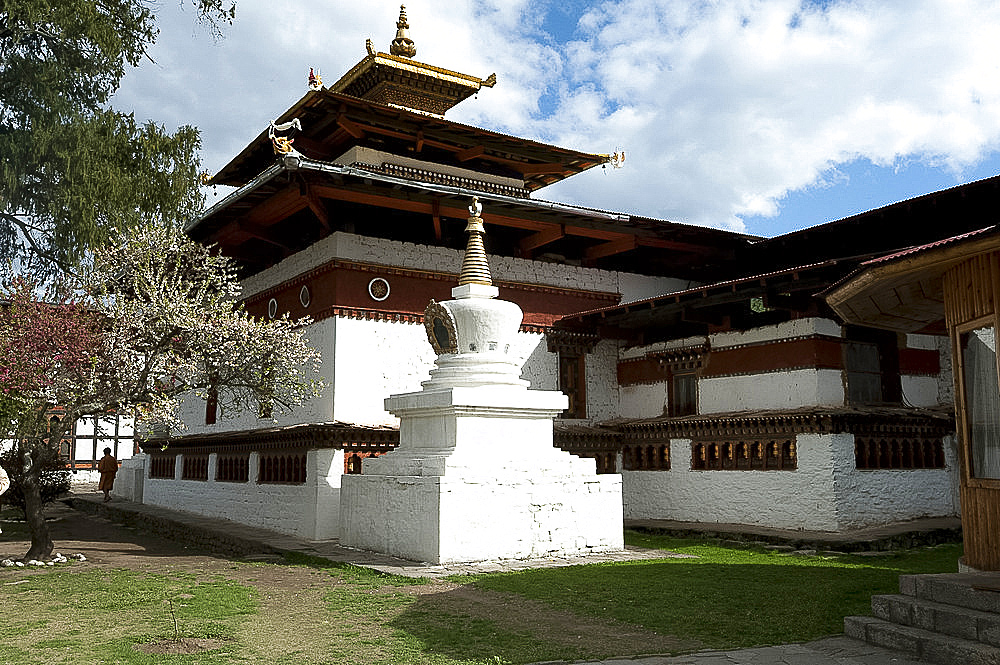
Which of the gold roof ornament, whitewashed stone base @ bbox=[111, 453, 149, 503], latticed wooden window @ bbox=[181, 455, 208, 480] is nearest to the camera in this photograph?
latticed wooden window @ bbox=[181, 455, 208, 480]

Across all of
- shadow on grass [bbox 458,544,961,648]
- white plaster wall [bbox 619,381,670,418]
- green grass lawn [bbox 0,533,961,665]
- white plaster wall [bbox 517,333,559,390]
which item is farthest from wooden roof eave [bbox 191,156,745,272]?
shadow on grass [bbox 458,544,961,648]

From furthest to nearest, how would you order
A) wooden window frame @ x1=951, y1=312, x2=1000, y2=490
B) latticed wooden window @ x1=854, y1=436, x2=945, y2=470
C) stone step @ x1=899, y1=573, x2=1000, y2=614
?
latticed wooden window @ x1=854, y1=436, x2=945, y2=470 < wooden window frame @ x1=951, y1=312, x2=1000, y2=490 < stone step @ x1=899, y1=573, x2=1000, y2=614

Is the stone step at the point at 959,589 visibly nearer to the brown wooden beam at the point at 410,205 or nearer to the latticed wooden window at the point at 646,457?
the latticed wooden window at the point at 646,457

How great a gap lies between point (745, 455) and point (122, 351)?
8.50 metres

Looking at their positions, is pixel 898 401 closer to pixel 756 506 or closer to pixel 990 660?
pixel 756 506

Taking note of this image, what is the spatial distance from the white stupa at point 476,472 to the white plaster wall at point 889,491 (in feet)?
10.4

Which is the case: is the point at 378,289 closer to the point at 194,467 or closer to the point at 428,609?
the point at 194,467

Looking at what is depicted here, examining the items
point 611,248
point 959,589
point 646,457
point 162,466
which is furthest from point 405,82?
point 959,589

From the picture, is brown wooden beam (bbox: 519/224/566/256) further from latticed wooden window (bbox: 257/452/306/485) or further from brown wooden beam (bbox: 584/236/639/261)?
latticed wooden window (bbox: 257/452/306/485)

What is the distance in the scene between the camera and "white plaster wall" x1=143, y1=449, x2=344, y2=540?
12383 millimetres

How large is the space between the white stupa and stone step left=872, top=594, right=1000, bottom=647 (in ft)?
15.0

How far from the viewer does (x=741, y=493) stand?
1250cm

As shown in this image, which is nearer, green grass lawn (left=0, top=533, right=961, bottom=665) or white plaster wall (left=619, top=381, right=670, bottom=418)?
green grass lawn (left=0, top=533, right=961, bottom=665)

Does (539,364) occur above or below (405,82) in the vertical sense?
below
